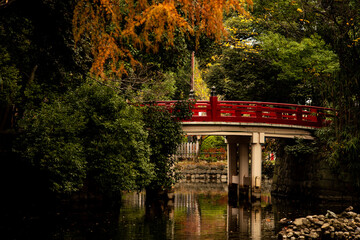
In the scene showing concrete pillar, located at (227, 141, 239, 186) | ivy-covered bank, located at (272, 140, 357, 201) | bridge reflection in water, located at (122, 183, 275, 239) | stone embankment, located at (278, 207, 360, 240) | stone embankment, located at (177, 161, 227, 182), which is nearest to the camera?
stone embankment, located at (278, 207, 360, 240)

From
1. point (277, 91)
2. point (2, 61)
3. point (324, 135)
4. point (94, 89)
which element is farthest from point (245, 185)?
point (2, 61)

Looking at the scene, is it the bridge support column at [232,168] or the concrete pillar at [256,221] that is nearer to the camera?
the concrete pillar at [256,221]

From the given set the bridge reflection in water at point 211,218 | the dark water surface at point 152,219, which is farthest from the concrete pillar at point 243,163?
the dark water surface at point 152,219

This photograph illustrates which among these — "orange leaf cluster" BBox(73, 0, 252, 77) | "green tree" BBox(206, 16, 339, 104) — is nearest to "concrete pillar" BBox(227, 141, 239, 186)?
"green tree" BBox(206, 16, 339, 104)

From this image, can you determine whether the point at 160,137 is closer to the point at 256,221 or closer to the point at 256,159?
the point at 256,159

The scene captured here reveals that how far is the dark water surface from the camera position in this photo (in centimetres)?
1357

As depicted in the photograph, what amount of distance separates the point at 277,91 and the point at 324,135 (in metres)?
6.25

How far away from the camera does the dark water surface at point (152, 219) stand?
1357 cm

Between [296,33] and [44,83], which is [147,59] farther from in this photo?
[296,33]

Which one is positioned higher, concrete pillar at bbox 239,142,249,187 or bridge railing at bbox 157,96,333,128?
bridge railing at bbox 157,96,333,128

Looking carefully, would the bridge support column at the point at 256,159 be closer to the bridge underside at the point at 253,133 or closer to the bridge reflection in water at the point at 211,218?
the bridge underside at the point at 253,133

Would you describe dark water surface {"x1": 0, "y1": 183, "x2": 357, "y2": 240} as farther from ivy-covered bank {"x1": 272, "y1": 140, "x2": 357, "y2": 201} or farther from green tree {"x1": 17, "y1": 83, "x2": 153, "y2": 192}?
green tree {"x1": 17, "y1": 83, "x2": 153, "y2": 192}

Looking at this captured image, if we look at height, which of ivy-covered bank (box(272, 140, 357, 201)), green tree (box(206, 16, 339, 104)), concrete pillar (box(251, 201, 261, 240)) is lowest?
concrete pillar (box(251, 201, 261, 240))

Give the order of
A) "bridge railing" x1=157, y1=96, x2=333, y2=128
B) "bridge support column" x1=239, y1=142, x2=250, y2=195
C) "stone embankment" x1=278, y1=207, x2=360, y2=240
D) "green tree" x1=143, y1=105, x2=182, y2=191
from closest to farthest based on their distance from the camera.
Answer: "stone embankment" x1=278, y1=207, x2=360, y2=240 < "green tree" x1=143, y1=105, x2=182, y2=191 < "bridge railing" x1=157, y1=96, x2=333, y2=128 < "bridge support column" x1=239, y1=142, x2=250, y2=195
